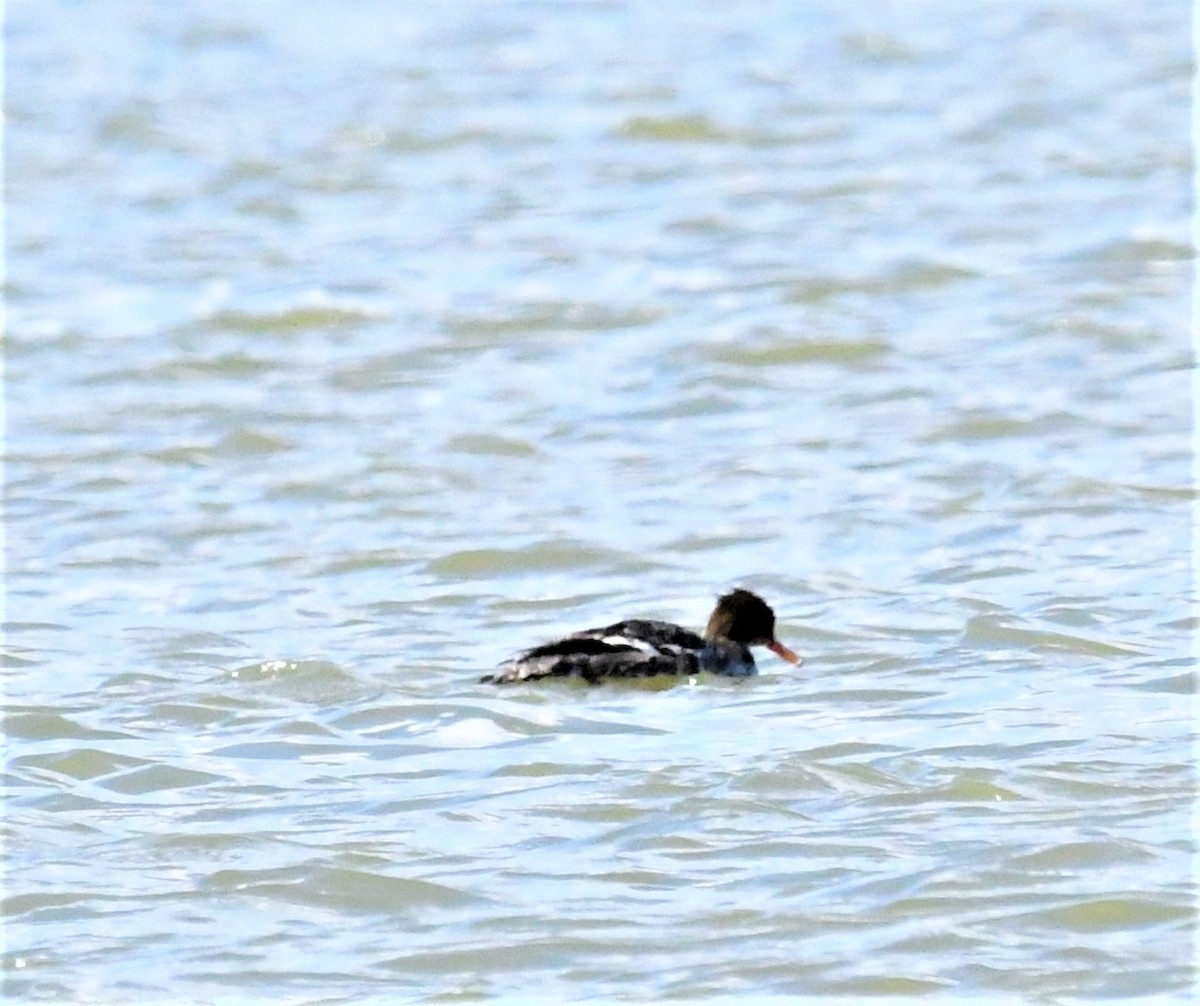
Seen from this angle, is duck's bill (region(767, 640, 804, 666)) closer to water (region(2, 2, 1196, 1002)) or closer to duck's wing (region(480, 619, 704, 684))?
water (region(2, 2, 1196, 1002))

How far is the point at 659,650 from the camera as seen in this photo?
382 inches

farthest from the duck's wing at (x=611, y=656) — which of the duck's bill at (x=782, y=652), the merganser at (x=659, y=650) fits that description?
the duck's bill at (x=782, y=652)

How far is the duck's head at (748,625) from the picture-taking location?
982cm

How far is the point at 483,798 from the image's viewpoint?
8336mm

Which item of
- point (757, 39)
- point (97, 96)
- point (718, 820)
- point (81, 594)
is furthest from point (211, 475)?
point (757, 39)

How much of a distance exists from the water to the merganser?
128 mm

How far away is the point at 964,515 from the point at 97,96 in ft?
40.4

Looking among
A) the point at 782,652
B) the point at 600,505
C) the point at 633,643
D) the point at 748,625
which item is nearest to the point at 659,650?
the point at 633,643

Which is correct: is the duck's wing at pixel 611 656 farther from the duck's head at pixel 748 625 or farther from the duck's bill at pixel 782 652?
the duck's bill at pixel 782 652

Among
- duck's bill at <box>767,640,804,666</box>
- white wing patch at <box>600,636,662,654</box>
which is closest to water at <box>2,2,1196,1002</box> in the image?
duck's bill at <box>767,640,804,666</box>

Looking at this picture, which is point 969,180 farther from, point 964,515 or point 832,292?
point 964,515

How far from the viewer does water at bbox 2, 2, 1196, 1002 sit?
7383 mm

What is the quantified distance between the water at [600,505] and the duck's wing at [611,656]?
0.12 meters

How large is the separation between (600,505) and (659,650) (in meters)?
2.48
